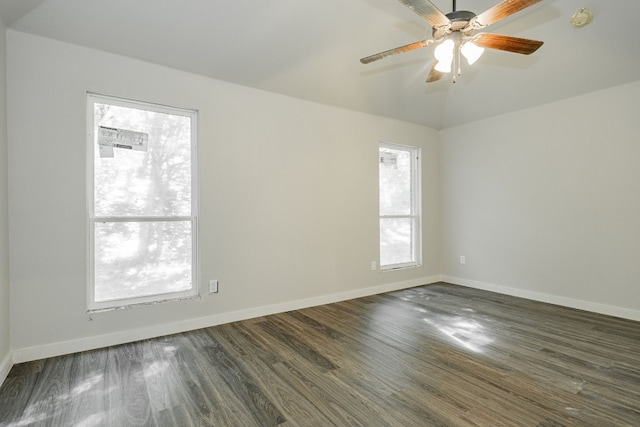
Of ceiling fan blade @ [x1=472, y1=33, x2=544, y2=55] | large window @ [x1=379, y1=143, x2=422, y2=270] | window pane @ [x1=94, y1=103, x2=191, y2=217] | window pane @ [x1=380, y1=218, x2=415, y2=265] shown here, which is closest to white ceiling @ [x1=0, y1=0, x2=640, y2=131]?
window pane @ [x1=94, y1=103, x2=191, y2=217]

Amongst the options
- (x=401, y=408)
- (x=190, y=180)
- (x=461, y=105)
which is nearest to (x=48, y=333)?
(x=190, y=180)

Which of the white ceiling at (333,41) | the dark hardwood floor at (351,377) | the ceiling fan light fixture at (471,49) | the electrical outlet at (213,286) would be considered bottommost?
the dark hardwood floor at (351,377)

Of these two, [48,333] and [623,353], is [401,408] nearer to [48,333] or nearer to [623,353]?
[623,353]

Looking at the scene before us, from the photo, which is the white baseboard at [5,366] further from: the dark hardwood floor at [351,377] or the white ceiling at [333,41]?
the white ceiling at [333,41]

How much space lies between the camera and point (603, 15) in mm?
2770

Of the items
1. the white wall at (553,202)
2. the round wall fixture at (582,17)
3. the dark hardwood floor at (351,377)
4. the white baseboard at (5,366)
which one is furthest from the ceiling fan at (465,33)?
the white baseboard at (5,366)

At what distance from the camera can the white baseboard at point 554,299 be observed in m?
3.54

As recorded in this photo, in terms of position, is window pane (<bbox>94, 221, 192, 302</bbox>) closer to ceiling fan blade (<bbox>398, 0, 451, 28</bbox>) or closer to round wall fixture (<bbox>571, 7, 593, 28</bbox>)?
ceiling fan blade (<bbox>398, 0, 451, 28</bbox>)

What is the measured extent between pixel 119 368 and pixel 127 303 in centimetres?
69

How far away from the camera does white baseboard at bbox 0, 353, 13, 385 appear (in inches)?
87.1

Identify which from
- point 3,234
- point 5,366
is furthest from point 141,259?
point 5,366

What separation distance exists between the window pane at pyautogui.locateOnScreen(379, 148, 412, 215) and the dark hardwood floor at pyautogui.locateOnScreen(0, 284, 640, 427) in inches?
77.8

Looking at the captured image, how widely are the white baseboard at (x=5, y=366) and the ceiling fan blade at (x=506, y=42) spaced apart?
398 cm

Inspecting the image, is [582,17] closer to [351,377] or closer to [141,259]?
[351,377]
